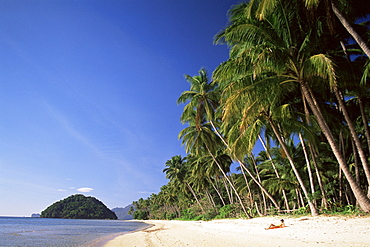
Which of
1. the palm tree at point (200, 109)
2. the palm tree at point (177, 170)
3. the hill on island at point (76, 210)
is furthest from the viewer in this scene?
the hill on island at point (76, 210)

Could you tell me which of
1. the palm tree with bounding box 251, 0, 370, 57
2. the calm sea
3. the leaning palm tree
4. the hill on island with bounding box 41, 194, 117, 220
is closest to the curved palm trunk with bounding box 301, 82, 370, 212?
the leaning palm tree

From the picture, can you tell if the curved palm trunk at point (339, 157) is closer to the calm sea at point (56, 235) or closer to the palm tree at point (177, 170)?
the calm sea at point (56, 235)

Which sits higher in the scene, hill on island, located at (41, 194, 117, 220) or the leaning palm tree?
the leaning palm tree

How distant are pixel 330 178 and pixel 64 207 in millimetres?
131431

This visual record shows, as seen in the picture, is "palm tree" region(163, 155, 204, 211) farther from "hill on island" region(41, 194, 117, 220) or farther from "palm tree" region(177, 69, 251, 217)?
"hill on island" region(41, 194, 117, 220)

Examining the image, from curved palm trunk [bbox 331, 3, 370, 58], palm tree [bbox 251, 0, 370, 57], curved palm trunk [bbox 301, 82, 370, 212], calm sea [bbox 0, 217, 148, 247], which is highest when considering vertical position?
palm tree [bbox 251, 0, 370, 57]

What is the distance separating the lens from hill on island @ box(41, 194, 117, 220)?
11300cm

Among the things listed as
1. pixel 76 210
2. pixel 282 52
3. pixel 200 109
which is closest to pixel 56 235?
pixel 200 109

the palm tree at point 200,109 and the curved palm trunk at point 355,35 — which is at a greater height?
the palm tree at point 200,109

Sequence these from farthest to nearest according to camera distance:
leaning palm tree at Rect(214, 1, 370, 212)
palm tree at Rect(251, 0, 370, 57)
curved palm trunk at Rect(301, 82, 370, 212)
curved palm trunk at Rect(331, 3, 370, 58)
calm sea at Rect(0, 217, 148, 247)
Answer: calm sea at Rect(0, 217, 148, 247) → leaning palm tree at Rect(214, 1, 370, 212) → curved palm trunk at Rect(301, 82, 370, 212) → palm tree at Rect(251, 0, 370, 57) → curved palm trunk at Rect(331, 3, 370, 58)

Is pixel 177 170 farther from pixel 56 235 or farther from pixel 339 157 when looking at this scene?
pixel 339 157

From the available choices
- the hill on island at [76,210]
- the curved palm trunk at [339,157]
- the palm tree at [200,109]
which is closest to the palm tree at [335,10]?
the curved palm trunk at [339,157]

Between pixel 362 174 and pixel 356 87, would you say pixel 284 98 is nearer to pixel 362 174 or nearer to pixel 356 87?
pixel 356 87

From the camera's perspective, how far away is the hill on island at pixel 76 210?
11300cm
